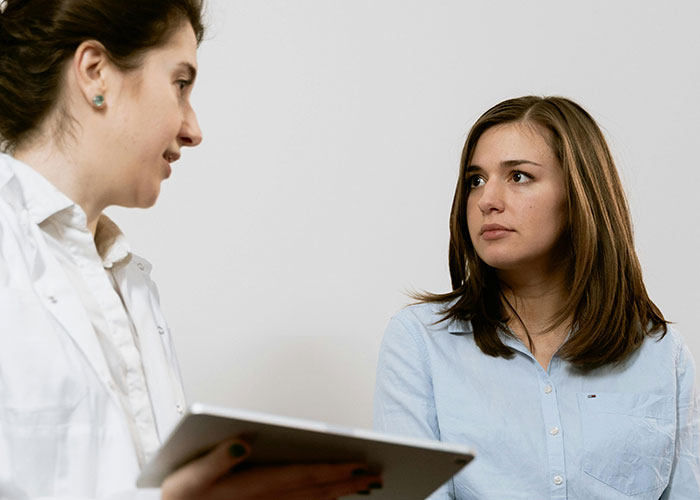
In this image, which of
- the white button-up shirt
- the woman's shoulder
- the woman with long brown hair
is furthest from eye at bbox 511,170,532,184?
the white button-up shirt

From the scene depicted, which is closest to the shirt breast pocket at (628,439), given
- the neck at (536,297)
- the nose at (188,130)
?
the neck at (536,297)

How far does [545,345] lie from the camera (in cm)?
185

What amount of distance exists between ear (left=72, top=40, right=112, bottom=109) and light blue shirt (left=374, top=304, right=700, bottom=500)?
88 cm

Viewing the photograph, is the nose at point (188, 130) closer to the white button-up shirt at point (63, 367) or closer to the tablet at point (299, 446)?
the white button-up shirt at point (63, 367)

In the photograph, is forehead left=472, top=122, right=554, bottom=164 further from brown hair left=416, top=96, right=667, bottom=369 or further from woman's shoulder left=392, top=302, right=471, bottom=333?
woman's shoulder left=392, top=302, right=471, bottom=333

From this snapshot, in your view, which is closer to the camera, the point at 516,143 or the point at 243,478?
the point at 243,478

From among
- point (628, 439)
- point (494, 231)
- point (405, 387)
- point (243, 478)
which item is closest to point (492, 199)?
point (494, 231)

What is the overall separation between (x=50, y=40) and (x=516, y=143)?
1.00 m

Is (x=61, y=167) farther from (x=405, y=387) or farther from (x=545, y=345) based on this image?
(x=545, y=345)

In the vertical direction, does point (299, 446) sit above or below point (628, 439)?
above

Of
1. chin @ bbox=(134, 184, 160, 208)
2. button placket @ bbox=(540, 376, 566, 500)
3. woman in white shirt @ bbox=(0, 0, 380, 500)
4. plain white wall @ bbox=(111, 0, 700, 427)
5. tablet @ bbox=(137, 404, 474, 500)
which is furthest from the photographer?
plain white wall @ bbox=(111, 0, 700, 427)

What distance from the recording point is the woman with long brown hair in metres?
1.72

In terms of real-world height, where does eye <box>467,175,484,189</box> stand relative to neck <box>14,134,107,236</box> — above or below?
below

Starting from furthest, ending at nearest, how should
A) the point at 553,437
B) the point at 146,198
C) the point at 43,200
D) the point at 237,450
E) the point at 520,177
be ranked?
the point at 520,177 → the point at 553,437 → the point at 146,198 → the point at 43,200 → the point at 237,450
